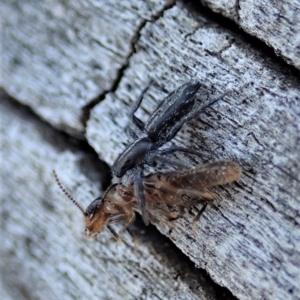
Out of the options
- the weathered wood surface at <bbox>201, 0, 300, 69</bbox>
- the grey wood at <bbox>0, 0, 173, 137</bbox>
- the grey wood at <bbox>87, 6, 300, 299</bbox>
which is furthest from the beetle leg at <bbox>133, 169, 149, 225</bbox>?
the weathered wood surface at <bbox>201, 0, 300, 69</bbox>

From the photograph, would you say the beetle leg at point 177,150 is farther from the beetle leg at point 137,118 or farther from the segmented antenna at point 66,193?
the segmented antenna at point 66,193

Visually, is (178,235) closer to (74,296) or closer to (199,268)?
(199,268)

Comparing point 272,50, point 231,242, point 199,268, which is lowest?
point 199,268

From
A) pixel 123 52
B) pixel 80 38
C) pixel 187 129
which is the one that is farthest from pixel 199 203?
pixel 80 38

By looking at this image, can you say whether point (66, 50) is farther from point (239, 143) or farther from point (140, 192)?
point (239, 143)

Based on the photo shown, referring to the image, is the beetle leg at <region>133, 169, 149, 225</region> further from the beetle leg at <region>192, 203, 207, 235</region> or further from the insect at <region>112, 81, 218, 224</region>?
the beetle leg at <region>192, 203, 207, 235</region>
